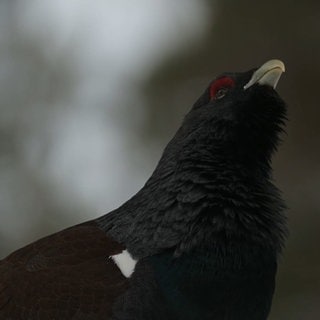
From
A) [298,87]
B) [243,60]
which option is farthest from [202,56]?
[298,87]

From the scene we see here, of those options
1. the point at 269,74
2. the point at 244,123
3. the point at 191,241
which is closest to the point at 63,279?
the point at 191,241

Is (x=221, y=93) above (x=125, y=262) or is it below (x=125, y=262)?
above

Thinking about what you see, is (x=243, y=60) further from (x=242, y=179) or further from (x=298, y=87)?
(x=242, y=179)

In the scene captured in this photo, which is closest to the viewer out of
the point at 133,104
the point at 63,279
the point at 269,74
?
the point at 63,279

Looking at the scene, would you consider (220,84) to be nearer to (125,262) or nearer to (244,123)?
(244,123)

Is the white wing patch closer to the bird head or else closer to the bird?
the bird

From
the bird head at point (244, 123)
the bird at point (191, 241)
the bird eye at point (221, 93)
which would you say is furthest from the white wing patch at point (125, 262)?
the bird eye at point (221, 93)

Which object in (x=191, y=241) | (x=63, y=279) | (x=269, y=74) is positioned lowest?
(x=191, y=241)

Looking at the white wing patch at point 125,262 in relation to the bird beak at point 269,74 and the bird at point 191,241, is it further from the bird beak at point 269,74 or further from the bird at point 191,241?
the bird beak at point 269,74
